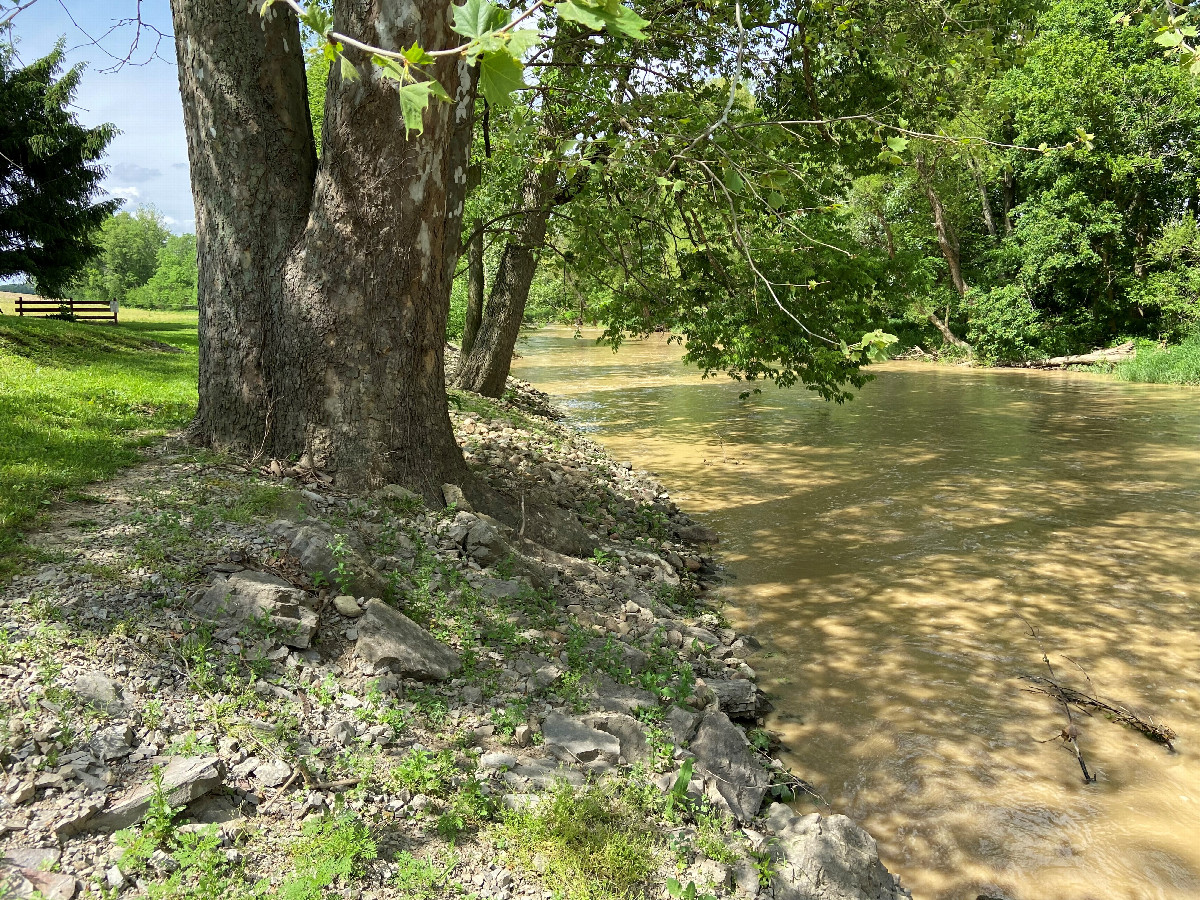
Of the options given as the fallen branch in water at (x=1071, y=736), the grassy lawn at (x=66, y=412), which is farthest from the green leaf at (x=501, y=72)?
the fallen branch in water at (x=1071, y=736)

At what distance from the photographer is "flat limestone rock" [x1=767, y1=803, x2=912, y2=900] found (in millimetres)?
3686

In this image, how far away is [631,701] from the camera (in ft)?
15.9

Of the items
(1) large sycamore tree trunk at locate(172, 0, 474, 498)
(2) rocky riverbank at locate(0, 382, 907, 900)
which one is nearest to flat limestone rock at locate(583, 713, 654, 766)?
(2) rocky riverbank at locate(0, 382, 907, 900)

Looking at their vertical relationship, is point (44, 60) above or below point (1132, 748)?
above

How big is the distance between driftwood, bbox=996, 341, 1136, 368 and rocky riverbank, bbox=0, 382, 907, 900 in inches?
1126

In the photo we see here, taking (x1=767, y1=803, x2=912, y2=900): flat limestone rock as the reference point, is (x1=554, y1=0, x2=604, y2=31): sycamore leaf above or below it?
above

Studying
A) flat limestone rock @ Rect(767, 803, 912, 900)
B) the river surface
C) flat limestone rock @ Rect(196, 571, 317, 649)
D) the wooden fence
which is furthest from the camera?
the wooden fence

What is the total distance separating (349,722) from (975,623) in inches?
233

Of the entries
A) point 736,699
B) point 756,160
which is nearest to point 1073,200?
point 756,160

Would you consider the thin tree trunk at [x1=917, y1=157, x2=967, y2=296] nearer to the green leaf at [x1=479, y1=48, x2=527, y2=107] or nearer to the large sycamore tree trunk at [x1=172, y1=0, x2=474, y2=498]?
the large sycamore tree trunk at [x1=172, y1=0, x2=474, y2=498]

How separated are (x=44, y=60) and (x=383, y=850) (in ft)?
94.2

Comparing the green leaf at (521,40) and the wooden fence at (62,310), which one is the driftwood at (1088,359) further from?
the wooden fence at (62,310)

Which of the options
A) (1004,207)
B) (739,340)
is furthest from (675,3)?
(1004,207)

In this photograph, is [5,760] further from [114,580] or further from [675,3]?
[675,3]
